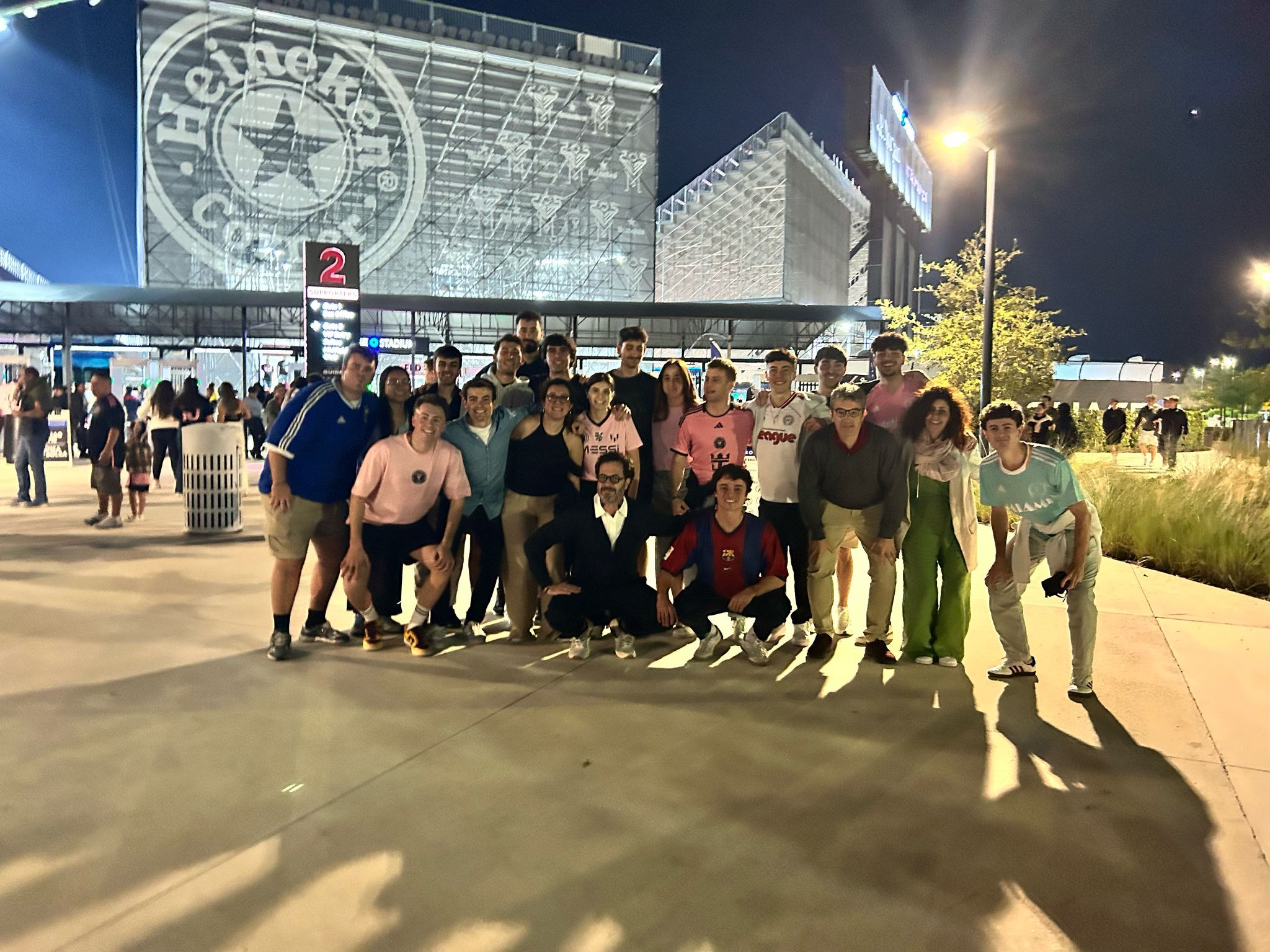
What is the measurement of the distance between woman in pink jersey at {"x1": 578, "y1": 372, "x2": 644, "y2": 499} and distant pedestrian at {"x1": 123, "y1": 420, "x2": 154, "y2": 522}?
6888 millimetres

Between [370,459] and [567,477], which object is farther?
[567,477]

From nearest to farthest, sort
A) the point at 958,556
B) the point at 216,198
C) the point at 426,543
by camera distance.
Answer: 1. the point at 958,556
2. the point at 426,543
3. the point at 216,198

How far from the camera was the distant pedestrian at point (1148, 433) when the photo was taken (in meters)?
19.7

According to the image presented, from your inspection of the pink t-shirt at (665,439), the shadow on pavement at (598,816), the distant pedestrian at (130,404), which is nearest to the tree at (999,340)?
the pink t-shirt at (665,439)

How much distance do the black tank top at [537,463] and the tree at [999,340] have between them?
50.7ft

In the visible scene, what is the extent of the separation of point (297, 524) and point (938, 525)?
3635mm

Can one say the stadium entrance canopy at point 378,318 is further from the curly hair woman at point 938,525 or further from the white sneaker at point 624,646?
the curly hair woman at point 938,525

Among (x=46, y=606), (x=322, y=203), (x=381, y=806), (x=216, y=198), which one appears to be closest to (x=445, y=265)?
Answer: (x=322, y=203)

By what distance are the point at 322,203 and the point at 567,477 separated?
44.3 metres

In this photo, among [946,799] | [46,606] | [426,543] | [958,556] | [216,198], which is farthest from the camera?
[216,198]

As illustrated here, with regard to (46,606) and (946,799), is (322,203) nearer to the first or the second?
(46,606)

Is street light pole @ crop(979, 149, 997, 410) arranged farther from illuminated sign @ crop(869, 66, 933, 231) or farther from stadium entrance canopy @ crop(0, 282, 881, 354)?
illuminated sign @ crop(869, 66, 933, 231)

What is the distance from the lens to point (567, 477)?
574cm

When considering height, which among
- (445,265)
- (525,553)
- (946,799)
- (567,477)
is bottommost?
(946,799)
